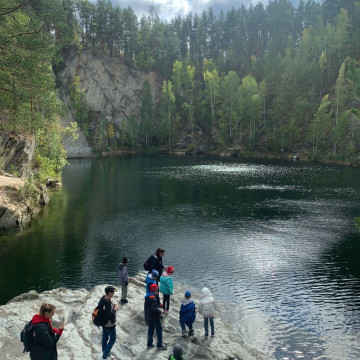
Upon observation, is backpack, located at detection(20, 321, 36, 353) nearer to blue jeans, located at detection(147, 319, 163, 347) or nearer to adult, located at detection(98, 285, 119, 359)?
adult, located at detection(98, 285, 119, 359)

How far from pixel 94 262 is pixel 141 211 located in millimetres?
16939

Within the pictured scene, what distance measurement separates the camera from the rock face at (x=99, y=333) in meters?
11.9

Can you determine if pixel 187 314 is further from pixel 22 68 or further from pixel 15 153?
pixel 15 153

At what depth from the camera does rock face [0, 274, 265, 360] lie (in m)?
11.9

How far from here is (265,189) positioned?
56625 millimetres

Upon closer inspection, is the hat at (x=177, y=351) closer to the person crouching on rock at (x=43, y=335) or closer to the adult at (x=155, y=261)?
the person crouching on rock at (x=43, y=335)

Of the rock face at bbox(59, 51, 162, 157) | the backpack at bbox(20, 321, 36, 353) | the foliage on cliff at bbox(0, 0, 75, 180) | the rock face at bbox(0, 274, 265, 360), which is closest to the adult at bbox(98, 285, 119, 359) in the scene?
the rock face at bbox(0, 274, 265, 360)

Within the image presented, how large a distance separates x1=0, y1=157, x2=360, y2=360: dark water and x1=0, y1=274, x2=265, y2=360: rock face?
2.39m

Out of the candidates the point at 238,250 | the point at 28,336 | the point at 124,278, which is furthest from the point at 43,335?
the point at 238,250

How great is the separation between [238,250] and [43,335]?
73.8 feet

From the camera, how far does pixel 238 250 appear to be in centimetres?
2880

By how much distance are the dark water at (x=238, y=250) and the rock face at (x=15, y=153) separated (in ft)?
21.9

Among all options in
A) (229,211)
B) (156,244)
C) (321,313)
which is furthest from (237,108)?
(321,313)

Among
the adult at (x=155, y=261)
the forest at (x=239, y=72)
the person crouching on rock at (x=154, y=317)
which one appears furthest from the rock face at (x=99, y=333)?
the forest at (x=239, y=72)
